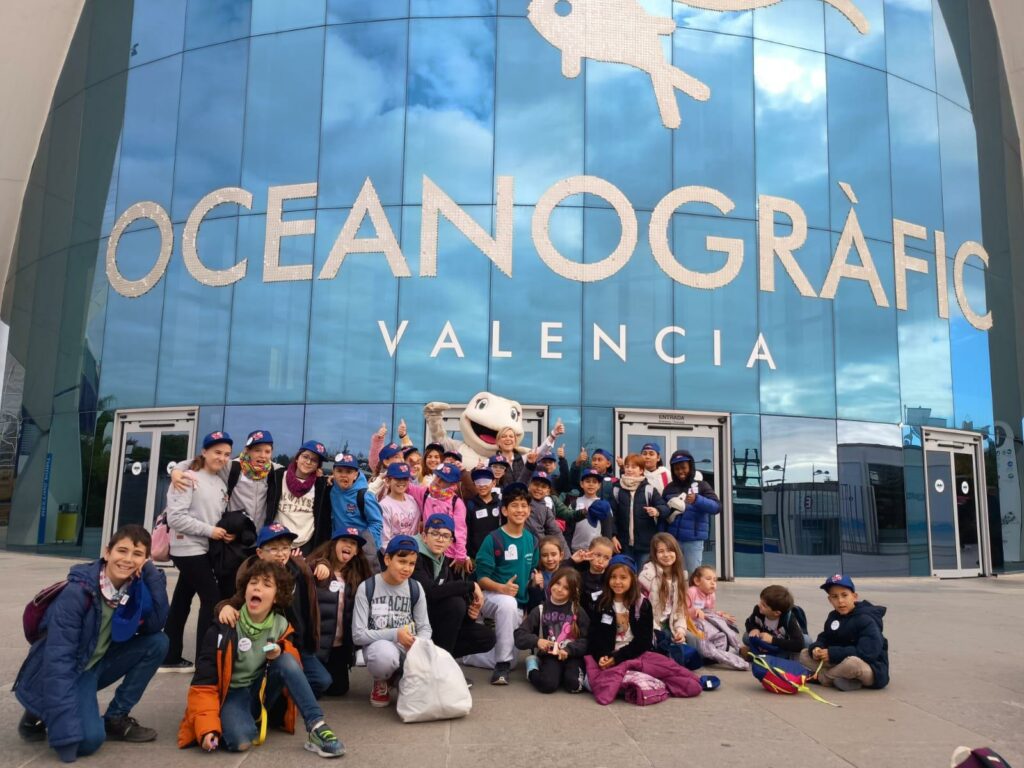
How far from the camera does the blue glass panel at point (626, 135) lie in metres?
13.9

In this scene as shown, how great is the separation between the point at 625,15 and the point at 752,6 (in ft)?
8.11

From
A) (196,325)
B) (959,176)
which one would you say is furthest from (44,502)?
(959,176)

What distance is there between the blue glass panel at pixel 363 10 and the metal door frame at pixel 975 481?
12.3 m

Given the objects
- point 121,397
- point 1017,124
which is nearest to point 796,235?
point 1017,124

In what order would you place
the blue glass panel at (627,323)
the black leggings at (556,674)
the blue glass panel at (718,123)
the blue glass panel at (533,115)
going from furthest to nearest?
the blue glass panel at (718,123) < the blue glass panel at (533,115) < the blue glass panel at (627,323) < the black leggings at (556,674)

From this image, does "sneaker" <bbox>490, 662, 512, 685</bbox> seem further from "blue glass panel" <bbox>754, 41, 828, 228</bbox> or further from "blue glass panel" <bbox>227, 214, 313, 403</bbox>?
"blue glass panel" <bbox>754, 41, 828, 228</bbox>

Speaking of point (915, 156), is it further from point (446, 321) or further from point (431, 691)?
point (431, 691)

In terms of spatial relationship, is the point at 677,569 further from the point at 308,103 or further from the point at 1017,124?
the point at 1017,124

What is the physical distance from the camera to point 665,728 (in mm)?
4672

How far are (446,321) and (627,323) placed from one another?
307 centimetres

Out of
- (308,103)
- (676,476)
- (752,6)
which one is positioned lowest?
(676,476)

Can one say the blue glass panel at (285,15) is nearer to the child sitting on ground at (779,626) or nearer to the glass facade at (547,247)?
the glass facade at (547,247)

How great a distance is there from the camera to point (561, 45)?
14031mm

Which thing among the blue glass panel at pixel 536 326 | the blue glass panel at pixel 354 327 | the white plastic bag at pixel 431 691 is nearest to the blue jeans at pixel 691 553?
the white plastic bag at pixel 431 691
